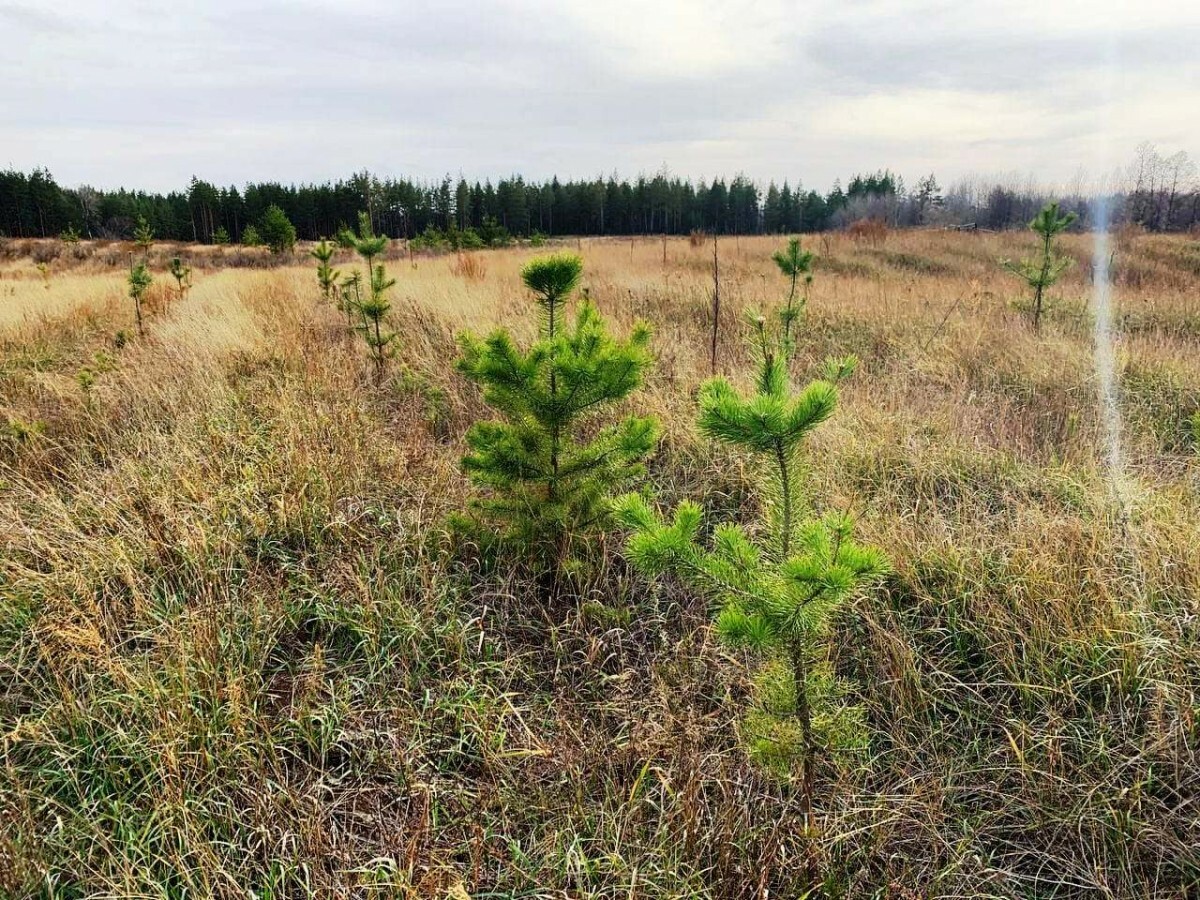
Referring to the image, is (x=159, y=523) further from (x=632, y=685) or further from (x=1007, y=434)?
(x=1007, y=434)

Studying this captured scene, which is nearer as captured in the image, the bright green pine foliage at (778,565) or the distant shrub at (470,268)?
the bright green pine foliage at (778,565)

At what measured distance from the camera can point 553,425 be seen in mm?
2529

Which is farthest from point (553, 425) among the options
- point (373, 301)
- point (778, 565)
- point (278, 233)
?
point (278, 233)

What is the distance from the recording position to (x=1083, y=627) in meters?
2.24

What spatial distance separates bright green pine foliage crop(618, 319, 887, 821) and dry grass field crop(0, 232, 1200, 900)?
1.13 ft

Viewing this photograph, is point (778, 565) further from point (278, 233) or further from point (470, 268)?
point (278, 233)

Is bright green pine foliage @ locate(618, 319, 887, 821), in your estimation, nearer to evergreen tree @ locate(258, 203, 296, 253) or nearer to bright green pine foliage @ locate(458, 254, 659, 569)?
bright green pine foliage @ locate(458, 254, 659, 569)

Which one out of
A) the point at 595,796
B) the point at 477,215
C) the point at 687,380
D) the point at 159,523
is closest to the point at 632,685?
the point at 595,796

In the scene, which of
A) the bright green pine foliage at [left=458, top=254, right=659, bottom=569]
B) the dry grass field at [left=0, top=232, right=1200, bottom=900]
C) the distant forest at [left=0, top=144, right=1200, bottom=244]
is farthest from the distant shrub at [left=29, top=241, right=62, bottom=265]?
the bright green pine foliage at [left=458, top=254, right=659, bottom=569]

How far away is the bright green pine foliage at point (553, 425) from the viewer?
2.41 m

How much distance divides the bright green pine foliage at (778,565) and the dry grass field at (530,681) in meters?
0.34

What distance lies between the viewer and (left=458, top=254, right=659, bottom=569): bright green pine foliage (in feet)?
7.91

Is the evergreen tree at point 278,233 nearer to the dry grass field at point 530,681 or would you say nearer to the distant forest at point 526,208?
the distant forest at point 526,208

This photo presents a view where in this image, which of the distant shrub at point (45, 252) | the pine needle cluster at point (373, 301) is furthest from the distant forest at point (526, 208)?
the pine needle cluster at point (373, 301)
